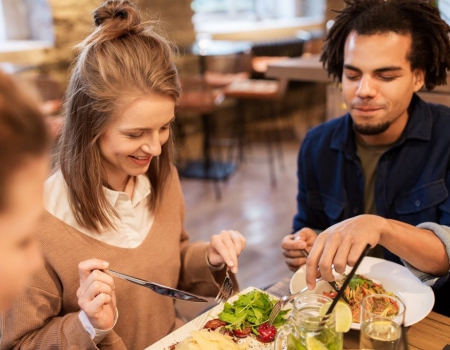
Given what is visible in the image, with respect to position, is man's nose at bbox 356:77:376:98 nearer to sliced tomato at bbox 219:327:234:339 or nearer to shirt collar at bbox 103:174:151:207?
shirt collar at bbox 103:174:151:207

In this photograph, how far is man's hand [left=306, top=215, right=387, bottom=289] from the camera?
3.94 feet

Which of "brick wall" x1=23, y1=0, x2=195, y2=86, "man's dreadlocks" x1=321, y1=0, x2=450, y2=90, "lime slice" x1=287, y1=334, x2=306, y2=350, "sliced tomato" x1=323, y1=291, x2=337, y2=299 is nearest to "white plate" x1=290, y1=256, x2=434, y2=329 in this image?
"sliced tomato" x1=323, y1=291, x2=337, y2=299

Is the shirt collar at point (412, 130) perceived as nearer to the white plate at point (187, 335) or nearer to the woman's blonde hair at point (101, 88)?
the woman's blonde hair at point (101, 88)

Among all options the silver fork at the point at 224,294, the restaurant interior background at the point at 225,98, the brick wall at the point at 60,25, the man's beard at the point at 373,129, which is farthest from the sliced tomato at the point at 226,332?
the brick wall at the point at 60,25

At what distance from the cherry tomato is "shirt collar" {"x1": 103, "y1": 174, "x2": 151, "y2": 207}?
525mm

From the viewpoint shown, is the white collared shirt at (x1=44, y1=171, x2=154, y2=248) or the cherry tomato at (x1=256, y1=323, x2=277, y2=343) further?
the white collared shirt at (x1=44, y1=171, x2=154, y2=248)

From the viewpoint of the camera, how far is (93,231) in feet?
4.50

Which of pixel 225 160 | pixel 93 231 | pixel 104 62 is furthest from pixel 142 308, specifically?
pixel 225 160

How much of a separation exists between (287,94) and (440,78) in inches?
222

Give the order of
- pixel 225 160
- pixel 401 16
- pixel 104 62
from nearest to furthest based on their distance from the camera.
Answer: pixel 104 62 < pixel 401 16 < pixel 225 160

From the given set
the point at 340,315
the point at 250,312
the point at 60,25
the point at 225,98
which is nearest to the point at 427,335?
the point at 340,315

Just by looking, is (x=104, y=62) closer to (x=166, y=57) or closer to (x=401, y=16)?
(x=166, y=57)

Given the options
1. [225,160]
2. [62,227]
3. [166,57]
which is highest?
[166,57]

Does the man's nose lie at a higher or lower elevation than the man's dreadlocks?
lower
